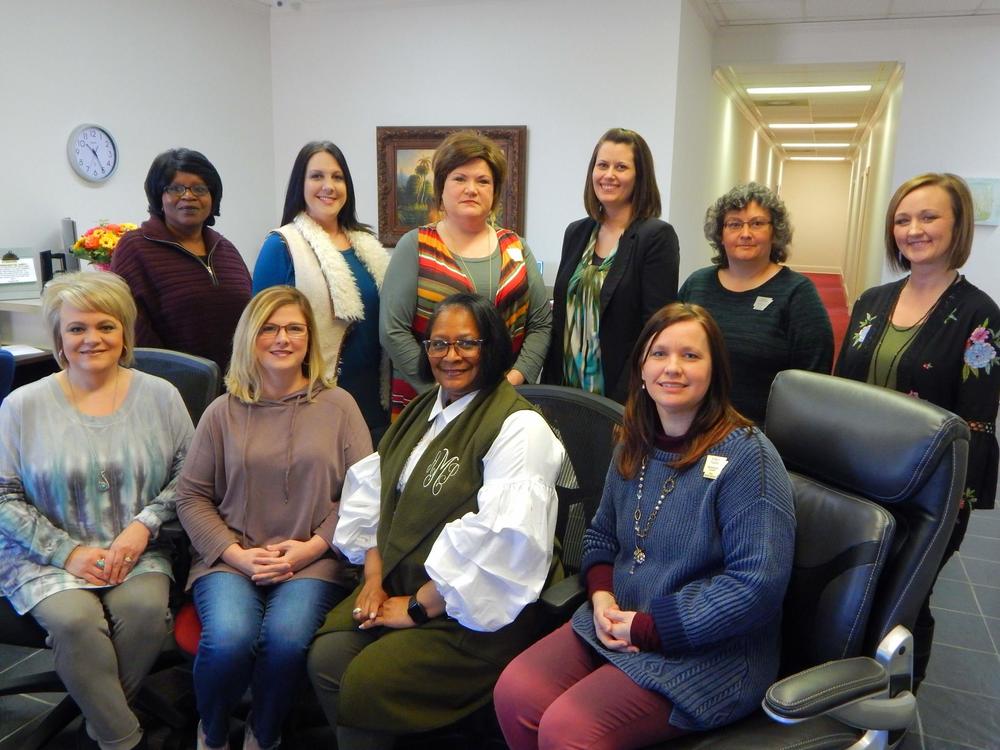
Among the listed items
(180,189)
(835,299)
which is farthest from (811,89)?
(180,189)

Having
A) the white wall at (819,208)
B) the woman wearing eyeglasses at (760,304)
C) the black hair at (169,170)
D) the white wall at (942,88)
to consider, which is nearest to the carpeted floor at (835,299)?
the white wall at (819,208)

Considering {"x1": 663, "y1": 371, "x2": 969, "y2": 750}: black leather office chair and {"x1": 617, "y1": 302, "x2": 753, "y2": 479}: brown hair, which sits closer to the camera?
{"x1": 663, "y1": 371, "x2": 969, "y2": 750}: black leather office chair

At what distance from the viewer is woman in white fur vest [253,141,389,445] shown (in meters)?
2.45

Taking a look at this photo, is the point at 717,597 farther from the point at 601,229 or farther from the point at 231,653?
the point at 601,229

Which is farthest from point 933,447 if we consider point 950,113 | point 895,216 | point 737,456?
point 950,113

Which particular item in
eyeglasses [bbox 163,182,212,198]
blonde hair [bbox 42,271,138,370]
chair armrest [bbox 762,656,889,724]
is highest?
eyeglasses [bbox 163,182,212,198]

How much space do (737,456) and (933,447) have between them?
331 millimetres

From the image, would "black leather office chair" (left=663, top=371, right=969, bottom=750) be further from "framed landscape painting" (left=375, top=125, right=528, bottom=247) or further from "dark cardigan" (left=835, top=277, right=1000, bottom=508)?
"framed landscape painting" (left=375, top=125, right=528, bottom=247)

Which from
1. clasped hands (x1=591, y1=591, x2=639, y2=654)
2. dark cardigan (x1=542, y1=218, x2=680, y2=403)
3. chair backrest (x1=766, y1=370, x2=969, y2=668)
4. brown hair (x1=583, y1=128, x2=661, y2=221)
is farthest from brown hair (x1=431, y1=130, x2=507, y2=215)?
clasped hands (x1=591, y1=591, x2=639, y2=654)

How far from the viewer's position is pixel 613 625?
5.00 ft

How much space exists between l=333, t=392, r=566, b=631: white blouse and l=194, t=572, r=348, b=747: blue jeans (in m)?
0.37

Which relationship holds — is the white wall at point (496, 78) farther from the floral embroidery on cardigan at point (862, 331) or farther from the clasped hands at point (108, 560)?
the clasped hands at point (108, 560)

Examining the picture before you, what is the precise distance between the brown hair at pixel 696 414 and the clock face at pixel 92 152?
13.0 feet

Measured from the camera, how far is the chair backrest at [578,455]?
189cm
